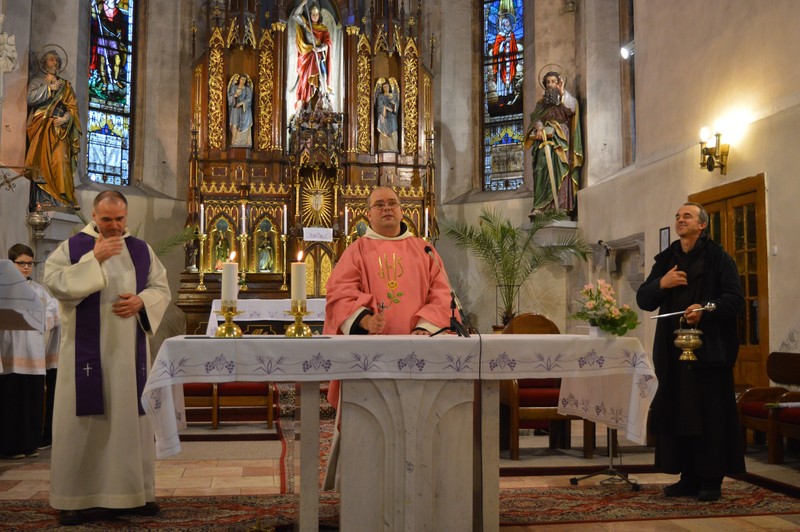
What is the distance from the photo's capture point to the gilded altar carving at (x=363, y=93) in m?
13.5

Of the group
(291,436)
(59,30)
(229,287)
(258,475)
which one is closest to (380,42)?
(59,30)

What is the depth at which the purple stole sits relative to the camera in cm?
432

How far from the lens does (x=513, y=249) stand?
12.2 m

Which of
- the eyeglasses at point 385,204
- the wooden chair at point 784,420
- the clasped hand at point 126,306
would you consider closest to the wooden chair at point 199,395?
the clasped hand at point 126,306

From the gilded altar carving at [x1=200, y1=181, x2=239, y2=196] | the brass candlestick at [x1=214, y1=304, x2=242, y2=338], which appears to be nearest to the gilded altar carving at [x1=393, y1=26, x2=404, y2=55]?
the gilded altar carving at [x1=200, y1=181, x2=239, y2=196]

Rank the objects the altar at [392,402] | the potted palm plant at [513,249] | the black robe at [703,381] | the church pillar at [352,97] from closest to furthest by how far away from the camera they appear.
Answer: the altar at [392,402]
the black robe at [703,381]
the potted palm plant at [513,249]
the church pillar at [352,97]

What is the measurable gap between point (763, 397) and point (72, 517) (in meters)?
5.20

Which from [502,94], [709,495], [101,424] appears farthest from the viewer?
[502,94]

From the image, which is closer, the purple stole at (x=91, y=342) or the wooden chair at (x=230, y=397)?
the purple stole at (x=91, y=342)

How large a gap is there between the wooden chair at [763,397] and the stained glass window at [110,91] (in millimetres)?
10586

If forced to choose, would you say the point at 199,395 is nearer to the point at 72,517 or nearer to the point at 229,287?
the point at 72,517

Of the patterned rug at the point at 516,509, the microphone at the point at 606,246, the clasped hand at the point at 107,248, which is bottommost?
the patterned rug at the point at 516,509

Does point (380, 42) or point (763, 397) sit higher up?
point (380, 42)

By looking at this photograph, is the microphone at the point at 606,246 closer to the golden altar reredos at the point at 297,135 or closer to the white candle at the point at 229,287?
the golden altar reredos at the point at 297,135
